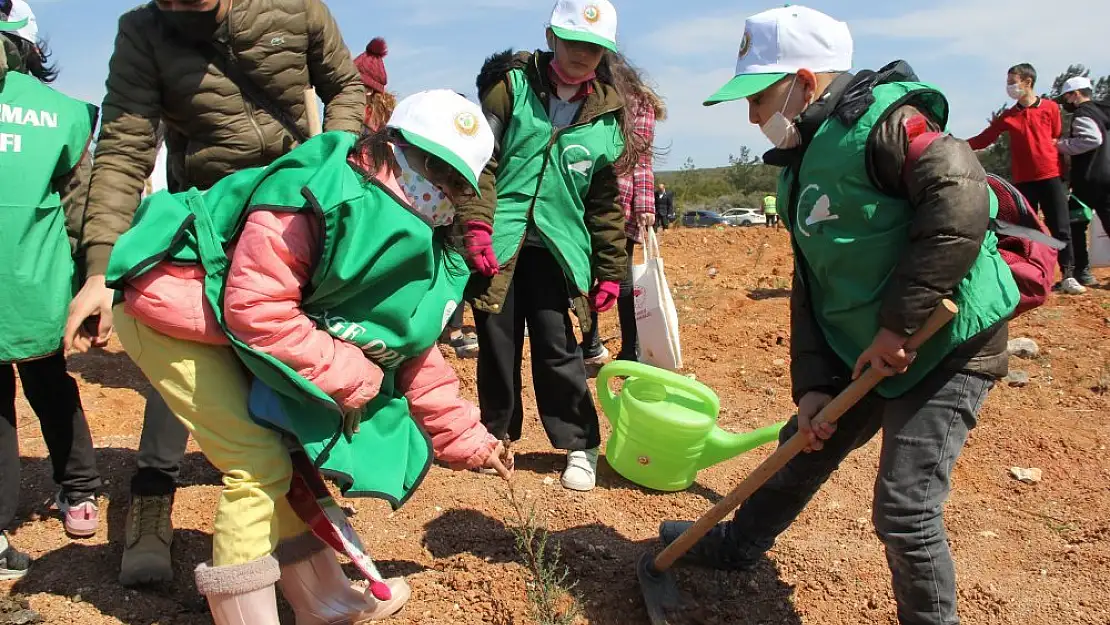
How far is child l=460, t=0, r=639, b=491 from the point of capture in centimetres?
335

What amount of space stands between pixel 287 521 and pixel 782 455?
4.31ft

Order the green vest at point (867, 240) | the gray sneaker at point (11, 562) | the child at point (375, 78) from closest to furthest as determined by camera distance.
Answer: the green vest at point (867, 240) → the gray sneaker at point (11, 562) → the child at point (375, 78)

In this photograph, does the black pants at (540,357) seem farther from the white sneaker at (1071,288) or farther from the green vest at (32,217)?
the white sneaker at (1071,288)

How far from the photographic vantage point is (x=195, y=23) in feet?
8.51

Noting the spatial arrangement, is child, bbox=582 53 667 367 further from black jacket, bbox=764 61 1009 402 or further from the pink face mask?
black jacket, bbox=764 61 1009 402

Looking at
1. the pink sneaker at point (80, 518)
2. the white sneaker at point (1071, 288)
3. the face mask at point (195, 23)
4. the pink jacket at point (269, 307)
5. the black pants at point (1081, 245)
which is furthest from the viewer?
the black pants at point (1081, 245)

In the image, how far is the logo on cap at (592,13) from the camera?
3246 millimetres

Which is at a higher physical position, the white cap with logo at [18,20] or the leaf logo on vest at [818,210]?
the white cap with logo at [18,20]

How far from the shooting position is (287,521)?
2.44 m

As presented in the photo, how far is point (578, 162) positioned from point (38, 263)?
1802 mm

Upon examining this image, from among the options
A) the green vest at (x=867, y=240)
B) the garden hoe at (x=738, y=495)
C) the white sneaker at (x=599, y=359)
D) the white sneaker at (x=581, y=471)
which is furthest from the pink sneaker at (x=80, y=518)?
the white sneaker at (x=599, y=359)

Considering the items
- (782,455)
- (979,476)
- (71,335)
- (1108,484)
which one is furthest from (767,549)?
(71,335)

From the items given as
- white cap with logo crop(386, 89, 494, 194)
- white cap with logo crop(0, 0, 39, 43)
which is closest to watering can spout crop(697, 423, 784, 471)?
white cap with logo crop(386, 89, 494, 194)

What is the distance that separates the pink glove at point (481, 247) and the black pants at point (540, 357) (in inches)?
8.0
